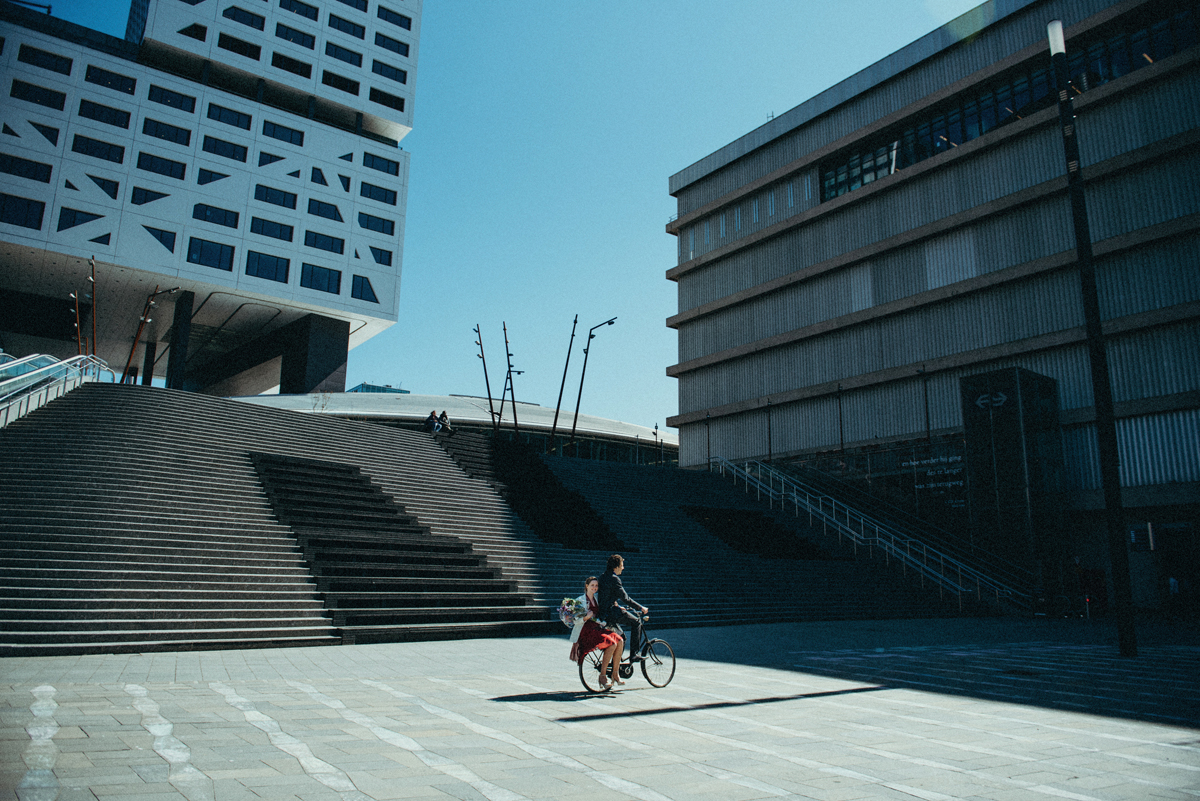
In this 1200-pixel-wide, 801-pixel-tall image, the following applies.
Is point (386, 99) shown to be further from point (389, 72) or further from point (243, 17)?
point (243, 17)

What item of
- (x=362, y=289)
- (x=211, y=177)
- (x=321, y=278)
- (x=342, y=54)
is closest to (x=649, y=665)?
(x=321, y=278)

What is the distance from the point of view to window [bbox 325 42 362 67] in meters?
54.2

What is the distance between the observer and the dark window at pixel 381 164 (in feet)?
179

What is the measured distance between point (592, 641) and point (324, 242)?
49.0 m

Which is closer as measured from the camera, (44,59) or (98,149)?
(44,59)

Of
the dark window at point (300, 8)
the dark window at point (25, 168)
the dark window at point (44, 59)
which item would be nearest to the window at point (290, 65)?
the dark window at point (300, 8)

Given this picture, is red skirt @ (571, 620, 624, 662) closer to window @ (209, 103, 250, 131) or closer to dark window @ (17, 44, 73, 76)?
window @ (209, 103, 250, 131)

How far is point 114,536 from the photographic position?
13516 millimetres

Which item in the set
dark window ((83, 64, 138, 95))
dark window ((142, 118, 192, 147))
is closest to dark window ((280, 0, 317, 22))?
dark window ((83, 64, 138, 95))

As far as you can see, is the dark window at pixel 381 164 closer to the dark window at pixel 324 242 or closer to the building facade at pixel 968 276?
the dark window at pixel 324 242

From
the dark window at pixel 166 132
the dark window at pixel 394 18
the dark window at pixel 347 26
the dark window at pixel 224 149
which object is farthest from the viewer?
the dark window at pixel 394 18

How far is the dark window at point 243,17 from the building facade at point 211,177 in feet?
0.27

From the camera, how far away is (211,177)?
157ft

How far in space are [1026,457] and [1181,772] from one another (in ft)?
74.8
